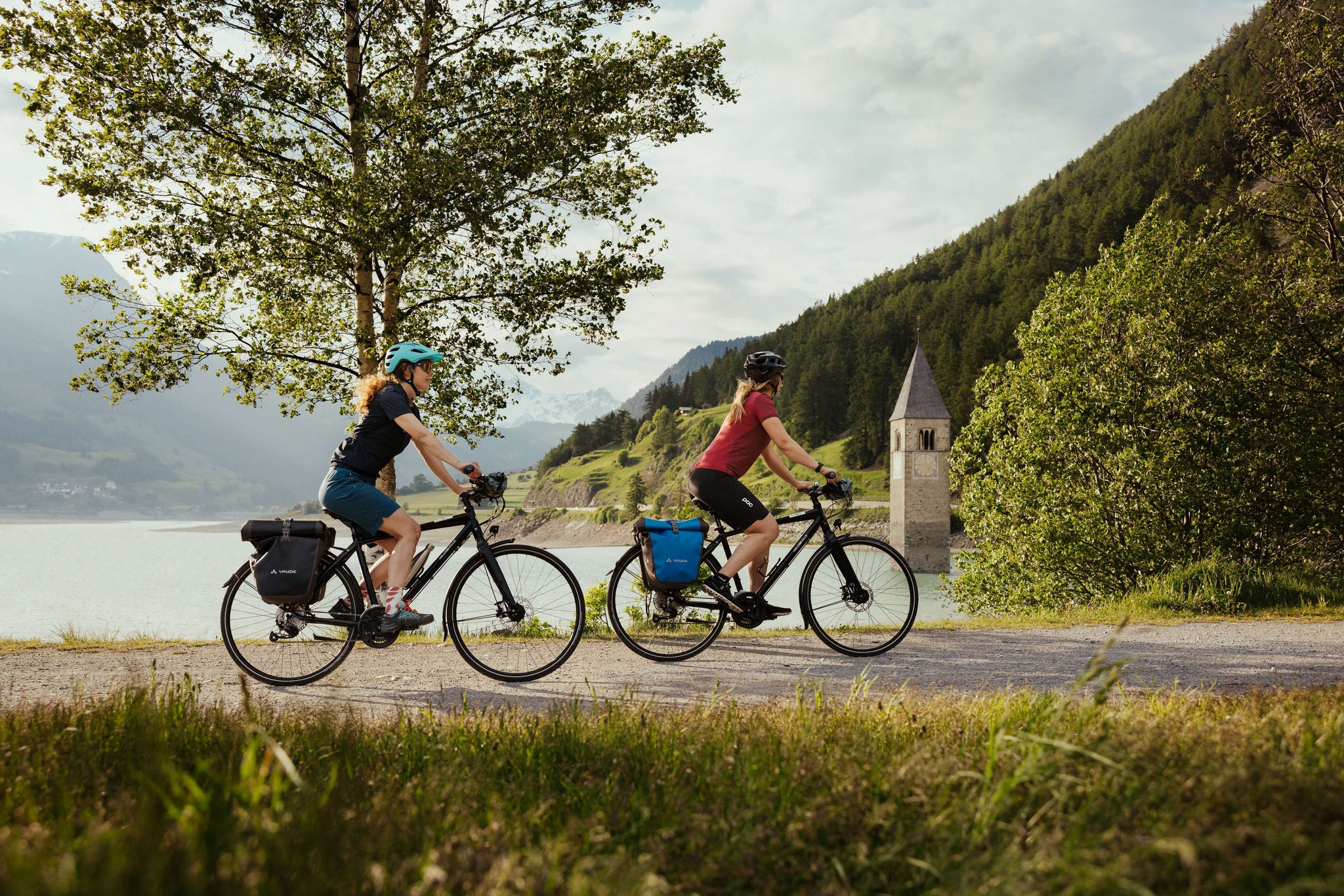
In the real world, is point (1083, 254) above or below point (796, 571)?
above

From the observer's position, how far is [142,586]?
188 feet

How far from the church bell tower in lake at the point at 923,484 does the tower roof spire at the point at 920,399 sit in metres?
0.07

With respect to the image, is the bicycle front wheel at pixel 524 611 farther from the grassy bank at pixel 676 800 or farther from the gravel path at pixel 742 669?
the grassy bank at pixel 676 800

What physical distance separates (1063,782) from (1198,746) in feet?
2.95

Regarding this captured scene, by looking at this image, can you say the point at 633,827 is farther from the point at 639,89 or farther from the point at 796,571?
the point at 639,89

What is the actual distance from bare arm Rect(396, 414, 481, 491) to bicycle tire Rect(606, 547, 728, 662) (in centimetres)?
162

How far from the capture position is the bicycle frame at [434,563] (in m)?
5.95

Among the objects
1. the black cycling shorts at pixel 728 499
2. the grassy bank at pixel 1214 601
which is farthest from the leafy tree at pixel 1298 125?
the black cycling shorts at pixel 728 499

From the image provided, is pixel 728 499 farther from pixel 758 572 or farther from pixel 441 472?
pixel 441 472

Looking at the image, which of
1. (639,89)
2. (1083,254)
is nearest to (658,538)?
(639,89)

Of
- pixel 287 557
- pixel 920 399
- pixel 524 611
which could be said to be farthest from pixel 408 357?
pixel 920 399

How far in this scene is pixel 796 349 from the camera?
13838 centimetres

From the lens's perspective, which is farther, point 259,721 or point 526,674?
point 526,674

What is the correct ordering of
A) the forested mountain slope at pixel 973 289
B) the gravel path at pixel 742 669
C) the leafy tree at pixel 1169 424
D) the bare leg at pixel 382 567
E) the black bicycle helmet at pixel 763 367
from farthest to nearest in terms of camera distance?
the forested mountain slope at pixel 973 289, the leafy tree at pixel 1169 424, the black bicycle helmet at pixel 763 367, the bare leg at pixel 382 567, the gravel path at pixel 742 669
